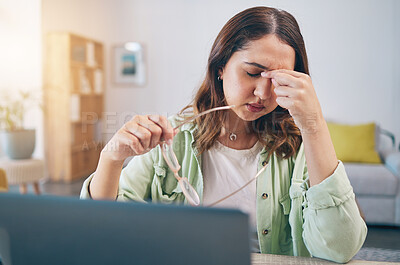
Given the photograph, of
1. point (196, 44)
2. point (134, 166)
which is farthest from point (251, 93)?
point (196, 44)

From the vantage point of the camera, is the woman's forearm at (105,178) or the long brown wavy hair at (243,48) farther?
the long brown wavy hair at (243,48)

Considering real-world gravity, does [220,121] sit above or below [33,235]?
above

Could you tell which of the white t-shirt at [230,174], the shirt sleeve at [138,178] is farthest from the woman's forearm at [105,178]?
the white t-shirt at [230,174]

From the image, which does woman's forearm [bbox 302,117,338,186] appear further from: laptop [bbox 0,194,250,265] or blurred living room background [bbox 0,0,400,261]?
blurred living room background [bbox 0,0,400,261]

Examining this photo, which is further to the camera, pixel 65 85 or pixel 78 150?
pixel 78 150

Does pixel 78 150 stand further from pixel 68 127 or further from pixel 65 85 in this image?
pixel 65 85

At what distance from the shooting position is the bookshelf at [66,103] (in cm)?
428

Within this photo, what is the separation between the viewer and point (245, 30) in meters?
0.93

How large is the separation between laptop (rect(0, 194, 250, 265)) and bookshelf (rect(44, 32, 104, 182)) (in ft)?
12.6

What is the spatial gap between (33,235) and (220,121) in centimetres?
74

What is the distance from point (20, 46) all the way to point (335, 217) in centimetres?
408

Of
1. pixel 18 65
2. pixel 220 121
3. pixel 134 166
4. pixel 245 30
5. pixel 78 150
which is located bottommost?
pixel 78 150

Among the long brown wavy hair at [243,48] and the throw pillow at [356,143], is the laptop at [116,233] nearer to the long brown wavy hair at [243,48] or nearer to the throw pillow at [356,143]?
the long brown wavy hair at [243,48]

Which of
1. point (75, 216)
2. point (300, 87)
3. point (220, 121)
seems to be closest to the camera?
point (75, 216)
